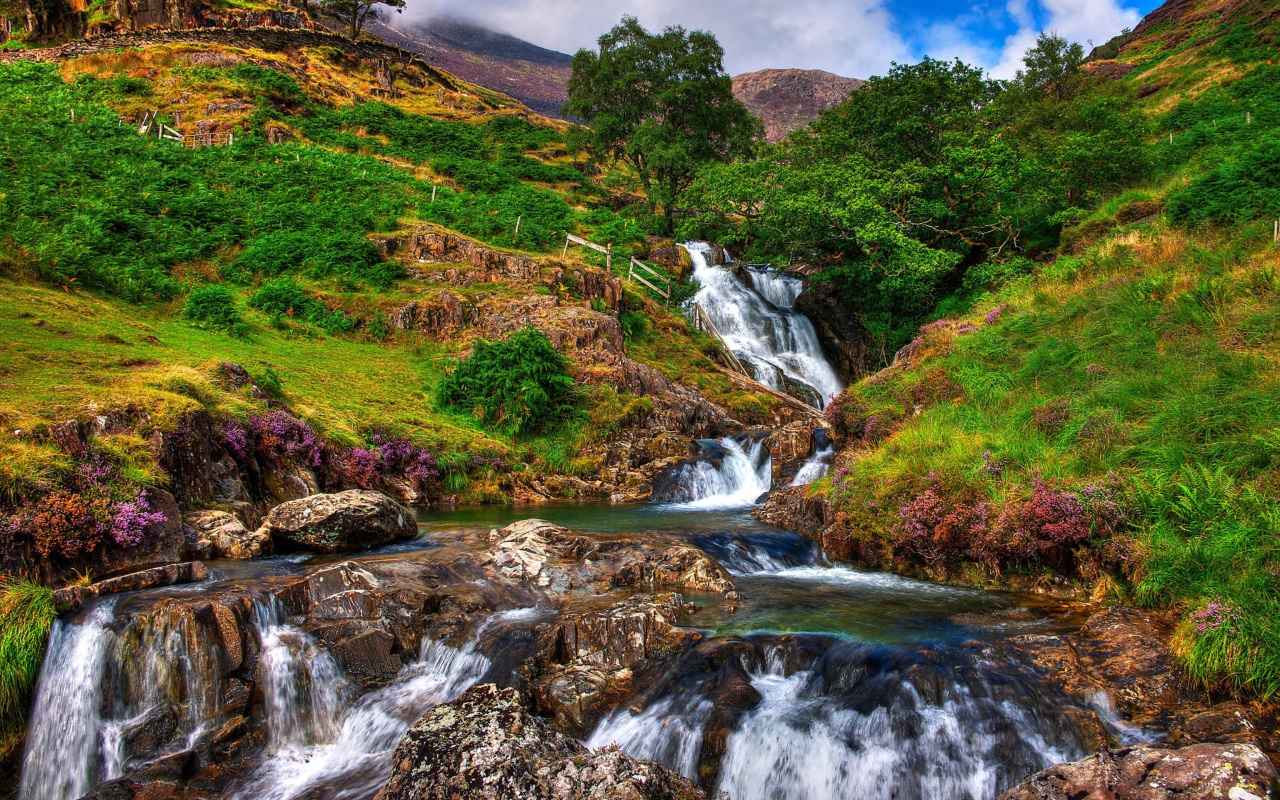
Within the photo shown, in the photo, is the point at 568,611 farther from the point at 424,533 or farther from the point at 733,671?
the point at 424,533

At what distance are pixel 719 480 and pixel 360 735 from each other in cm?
1180

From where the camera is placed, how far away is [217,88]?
35.3 meters

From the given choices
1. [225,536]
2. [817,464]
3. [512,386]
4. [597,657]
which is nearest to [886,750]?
[597,657]

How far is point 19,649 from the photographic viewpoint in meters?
5.71

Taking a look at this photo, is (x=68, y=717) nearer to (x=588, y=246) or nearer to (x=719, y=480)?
(x=719, y=480)

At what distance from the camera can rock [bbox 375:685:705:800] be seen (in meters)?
4.36

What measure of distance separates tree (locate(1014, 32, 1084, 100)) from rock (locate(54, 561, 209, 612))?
53497 millimetres

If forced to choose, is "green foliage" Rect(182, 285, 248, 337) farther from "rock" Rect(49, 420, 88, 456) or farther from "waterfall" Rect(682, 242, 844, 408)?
"waterfall" Rect(682, 242, 844, 408)

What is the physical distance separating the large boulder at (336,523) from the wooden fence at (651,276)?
68.0 feet

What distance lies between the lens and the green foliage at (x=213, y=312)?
1795 centimetres

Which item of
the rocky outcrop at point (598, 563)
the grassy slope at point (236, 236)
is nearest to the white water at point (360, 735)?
Answer: the rocky outcrop at point (598, 563)

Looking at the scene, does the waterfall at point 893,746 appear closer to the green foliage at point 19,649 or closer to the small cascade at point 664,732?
the small cascade at point 664,732

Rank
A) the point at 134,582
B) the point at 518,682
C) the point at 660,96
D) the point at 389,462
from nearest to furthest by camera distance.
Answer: the point at 518,682, the point at 134,582, the point at 389,462, the point at 660,96

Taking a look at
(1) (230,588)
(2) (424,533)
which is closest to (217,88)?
(2) (424,533)
